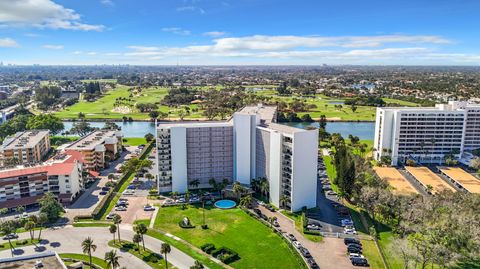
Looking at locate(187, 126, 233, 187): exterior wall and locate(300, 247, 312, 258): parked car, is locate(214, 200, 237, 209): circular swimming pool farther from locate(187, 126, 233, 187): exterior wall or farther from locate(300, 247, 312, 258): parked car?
locate(300, 247, 312, 258): parked car

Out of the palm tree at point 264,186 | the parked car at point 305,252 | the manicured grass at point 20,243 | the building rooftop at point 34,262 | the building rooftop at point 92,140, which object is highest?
the building rooftop at point 92,140

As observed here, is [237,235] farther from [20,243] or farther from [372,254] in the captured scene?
[20,243]

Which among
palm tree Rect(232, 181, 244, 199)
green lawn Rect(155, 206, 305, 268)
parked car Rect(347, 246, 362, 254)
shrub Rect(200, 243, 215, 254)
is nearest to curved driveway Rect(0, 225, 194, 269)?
shrub Rect(200, 243, 215, 254)

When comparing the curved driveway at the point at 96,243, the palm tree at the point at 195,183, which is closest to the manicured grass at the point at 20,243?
the curved driveway at the point at 96,243

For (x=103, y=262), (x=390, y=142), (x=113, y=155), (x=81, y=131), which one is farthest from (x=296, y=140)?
(x=81, y=131)

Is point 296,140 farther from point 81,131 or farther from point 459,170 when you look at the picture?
point 81,131

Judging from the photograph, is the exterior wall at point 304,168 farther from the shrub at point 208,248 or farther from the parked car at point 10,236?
the parked car at point 10,236
